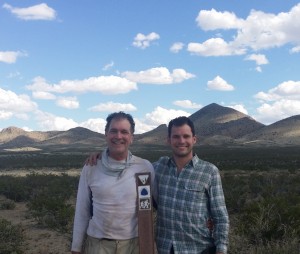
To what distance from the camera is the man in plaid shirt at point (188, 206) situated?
342 cm

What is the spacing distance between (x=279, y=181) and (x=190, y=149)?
16.7 m

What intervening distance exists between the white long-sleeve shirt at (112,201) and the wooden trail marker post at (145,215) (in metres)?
0.05

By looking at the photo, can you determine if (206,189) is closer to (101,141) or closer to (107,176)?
(107,176)

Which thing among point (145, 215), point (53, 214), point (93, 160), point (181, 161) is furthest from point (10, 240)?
point (181, 161)

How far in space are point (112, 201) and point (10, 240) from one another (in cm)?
631

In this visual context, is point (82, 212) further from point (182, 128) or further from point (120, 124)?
point (182, 128)

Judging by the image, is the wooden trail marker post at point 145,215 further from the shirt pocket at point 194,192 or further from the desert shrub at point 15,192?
the desert shrub at point 15,192

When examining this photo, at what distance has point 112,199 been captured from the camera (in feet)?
11.3

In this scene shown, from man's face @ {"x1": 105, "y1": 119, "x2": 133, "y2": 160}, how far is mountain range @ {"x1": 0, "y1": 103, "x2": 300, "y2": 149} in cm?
10611

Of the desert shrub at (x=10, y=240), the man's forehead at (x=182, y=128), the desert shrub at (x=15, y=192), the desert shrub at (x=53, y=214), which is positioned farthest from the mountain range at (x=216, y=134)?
the man's forehead at (x=182, y=128)

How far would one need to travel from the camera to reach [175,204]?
346cm

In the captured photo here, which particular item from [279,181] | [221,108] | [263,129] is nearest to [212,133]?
[263,129]

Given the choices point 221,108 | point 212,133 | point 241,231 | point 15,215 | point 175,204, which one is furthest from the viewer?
point 221,108

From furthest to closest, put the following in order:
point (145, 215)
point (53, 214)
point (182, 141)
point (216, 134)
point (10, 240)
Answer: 1. point (216, 134)
2. point (53, 214)
3. point (10, 240)
4. point (182, 141)
5. point (145, 215)
